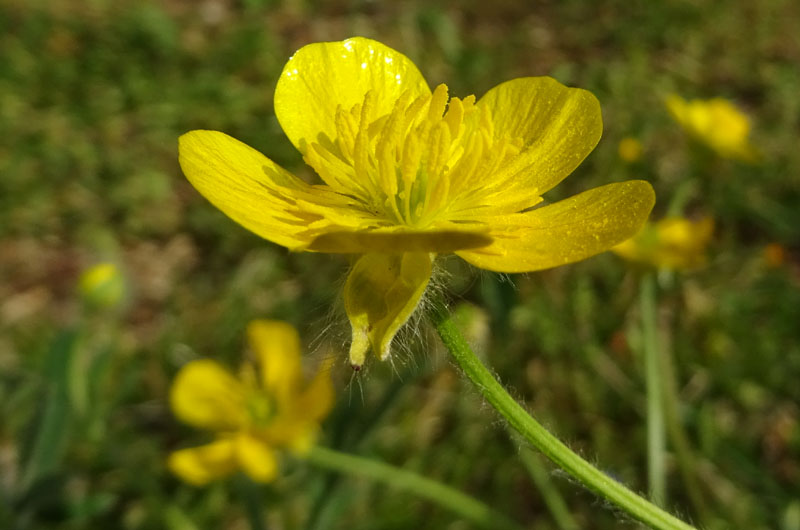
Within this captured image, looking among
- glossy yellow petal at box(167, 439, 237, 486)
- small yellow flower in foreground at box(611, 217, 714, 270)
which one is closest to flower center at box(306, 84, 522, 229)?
glossy yellow petal at box(167, 439, 237, 486)

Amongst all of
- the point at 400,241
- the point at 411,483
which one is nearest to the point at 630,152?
the point at 411,483

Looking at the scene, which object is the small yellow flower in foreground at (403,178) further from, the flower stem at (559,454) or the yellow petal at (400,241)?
the flower stem at (559,454)

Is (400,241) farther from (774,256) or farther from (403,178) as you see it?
(774,256)

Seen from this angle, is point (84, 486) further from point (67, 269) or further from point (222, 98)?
point (222, 98)

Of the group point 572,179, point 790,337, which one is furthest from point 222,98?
point 790,337

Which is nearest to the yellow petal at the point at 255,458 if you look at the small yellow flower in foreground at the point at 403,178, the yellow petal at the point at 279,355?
the yellow petal at the point at 279,355

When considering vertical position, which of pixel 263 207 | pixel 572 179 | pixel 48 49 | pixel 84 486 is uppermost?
pixel 263 207
